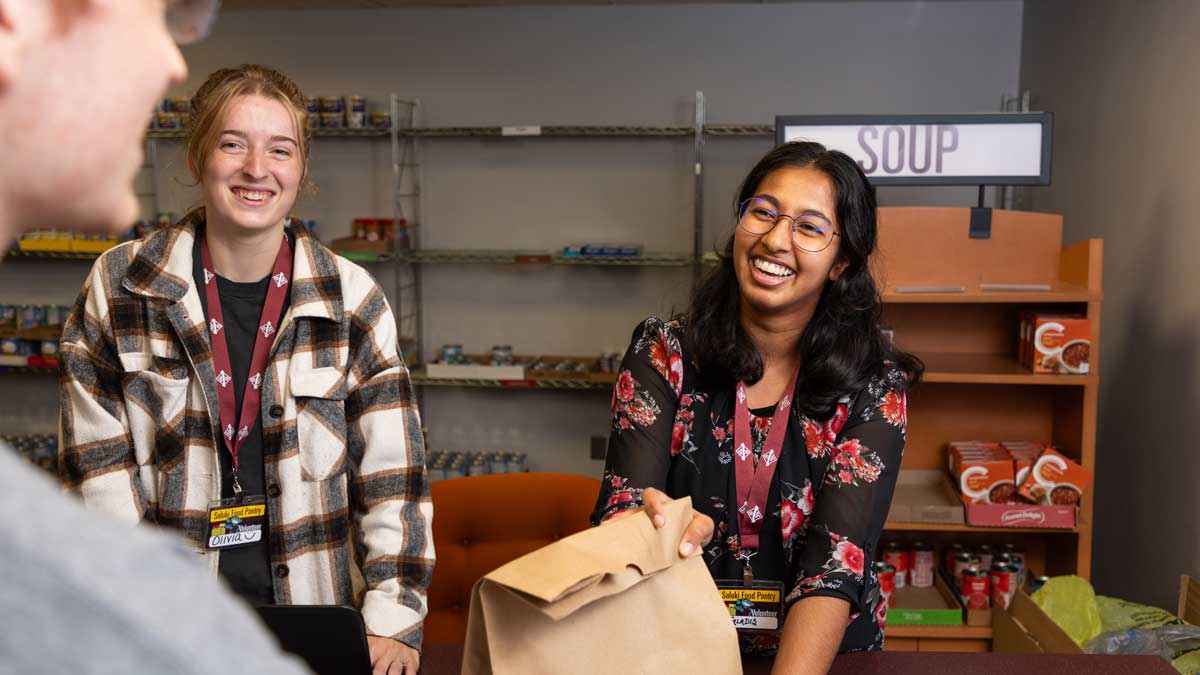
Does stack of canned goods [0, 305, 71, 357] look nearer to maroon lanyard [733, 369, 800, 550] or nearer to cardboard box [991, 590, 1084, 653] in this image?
maroon lanyard [733, 369, 800, 550]

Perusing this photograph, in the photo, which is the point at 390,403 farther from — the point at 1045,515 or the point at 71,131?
the point at 1045,515

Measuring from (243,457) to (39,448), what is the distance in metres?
3.95

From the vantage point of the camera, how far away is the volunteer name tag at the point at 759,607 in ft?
4.44

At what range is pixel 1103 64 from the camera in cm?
318

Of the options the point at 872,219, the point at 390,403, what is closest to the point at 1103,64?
the point at 872,219

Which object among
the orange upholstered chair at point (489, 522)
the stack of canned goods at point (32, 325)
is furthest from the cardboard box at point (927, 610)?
the stack of canned goods at point (32, 325)

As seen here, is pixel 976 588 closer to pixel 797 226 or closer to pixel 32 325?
pixel 797 226

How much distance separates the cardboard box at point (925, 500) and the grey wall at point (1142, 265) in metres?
0.56

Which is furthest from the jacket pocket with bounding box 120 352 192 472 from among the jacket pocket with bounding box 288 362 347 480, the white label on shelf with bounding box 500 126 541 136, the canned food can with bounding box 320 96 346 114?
the canned food can with bounding box 320 96 346 114

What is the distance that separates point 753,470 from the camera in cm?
147

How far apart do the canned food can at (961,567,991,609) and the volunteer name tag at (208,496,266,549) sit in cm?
195

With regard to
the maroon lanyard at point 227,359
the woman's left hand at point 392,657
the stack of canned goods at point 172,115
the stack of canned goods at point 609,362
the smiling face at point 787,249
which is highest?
the stack of canned goods at point 172,115

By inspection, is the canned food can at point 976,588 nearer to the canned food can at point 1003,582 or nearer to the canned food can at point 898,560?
the canned food can at point 1003,582

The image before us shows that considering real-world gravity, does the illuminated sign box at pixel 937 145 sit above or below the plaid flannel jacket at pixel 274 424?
above
